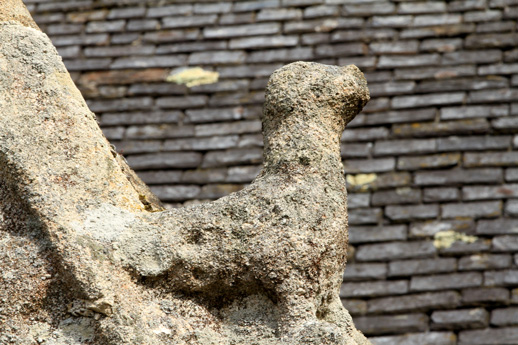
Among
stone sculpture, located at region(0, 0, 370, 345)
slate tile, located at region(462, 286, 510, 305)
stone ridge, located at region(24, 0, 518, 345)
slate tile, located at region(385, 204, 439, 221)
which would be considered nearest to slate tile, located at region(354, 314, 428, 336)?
stone ridge, located at region(24, 0, 518, 345)

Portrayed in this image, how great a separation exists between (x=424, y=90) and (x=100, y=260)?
4.43 m

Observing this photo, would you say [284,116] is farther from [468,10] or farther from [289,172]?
[468,10]

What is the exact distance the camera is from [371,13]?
6680 mm

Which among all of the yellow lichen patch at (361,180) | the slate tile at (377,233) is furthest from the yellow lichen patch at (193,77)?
the slate tile at (377,233)

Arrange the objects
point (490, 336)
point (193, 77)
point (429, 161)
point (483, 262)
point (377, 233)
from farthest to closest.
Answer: point (193, 77), point (429, 161), point (377, 233), point (483, 262), point (490, 336)

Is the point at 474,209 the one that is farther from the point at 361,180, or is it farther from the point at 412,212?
the point at 361,180

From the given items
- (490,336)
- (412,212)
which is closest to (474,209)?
(412,212)

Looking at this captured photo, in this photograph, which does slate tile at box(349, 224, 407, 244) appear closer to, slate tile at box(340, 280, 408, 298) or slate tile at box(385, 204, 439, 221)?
slate tile at box(385, 204, 439, 221)

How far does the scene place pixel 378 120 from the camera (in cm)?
623

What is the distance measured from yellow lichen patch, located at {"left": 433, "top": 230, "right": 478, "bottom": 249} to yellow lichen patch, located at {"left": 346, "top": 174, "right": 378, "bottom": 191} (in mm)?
545

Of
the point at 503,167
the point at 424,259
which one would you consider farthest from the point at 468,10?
the point at 424,259

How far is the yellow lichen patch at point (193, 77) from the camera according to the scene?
654 centimetres

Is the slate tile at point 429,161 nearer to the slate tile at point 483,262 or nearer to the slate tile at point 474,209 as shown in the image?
the slate tile at point 474,209

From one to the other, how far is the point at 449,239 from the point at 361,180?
2.13 feet
